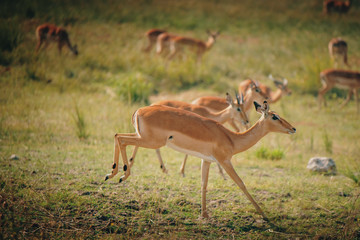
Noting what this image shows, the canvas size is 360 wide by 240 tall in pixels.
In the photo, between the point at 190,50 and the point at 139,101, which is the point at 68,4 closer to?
the point at 190,50

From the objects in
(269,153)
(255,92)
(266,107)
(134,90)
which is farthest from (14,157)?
(134,90)

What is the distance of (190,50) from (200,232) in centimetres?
1202

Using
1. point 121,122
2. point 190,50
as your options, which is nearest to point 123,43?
point 190,50

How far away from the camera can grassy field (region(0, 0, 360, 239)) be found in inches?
190

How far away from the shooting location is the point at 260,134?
17.5 feet

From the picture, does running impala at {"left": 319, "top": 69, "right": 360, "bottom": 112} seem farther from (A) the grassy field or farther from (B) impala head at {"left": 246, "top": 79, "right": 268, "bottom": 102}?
(B) impala head at {"left": 246, "top": 79, "right": 268, "bottom": 102}

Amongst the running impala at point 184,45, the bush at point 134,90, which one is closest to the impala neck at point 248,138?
the bush at point 134,90

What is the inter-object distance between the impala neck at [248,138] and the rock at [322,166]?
94.6 inches

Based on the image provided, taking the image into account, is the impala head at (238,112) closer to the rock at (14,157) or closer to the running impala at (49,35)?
the rock at (14,157)

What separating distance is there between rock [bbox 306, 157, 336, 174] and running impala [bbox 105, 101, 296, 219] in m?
2.35

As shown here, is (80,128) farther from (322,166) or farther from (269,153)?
(322,166)

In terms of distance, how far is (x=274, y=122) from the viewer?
530cm

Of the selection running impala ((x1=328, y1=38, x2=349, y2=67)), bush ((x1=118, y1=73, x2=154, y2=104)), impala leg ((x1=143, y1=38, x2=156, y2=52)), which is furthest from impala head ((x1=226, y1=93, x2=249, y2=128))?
impala leg ((x1=143, y1=38, x2=156, y2=52))

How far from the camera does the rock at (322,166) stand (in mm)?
7250
